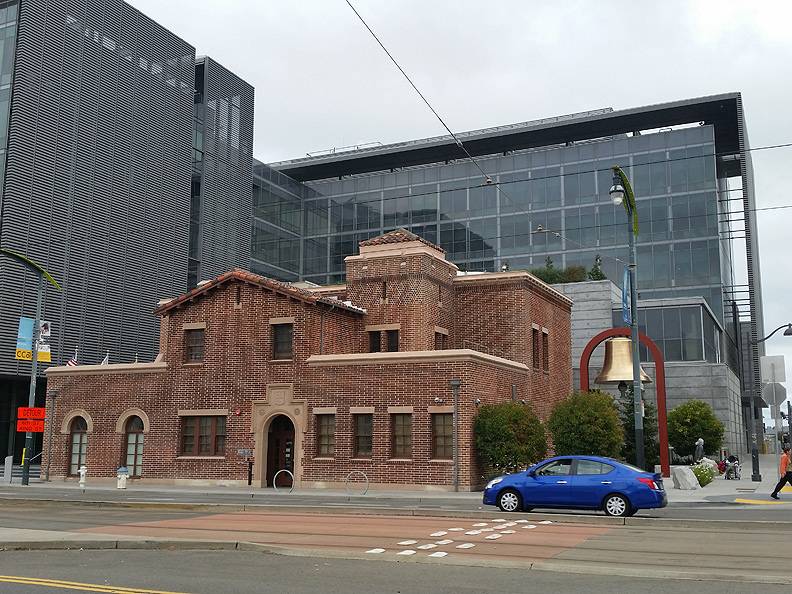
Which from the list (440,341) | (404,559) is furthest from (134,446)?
(404,559)

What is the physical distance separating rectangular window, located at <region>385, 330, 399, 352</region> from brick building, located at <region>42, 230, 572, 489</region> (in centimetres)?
5

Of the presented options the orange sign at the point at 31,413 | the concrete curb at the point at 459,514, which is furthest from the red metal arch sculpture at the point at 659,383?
the orange sign at the point at 31,413

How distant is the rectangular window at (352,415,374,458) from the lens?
32.0 m

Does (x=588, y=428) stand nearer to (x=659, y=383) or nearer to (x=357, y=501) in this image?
(x=659, y=383)

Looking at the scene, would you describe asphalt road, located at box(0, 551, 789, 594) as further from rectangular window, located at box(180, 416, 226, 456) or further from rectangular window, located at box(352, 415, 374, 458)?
rectangular window, located at box(180, 416, 226, 456)

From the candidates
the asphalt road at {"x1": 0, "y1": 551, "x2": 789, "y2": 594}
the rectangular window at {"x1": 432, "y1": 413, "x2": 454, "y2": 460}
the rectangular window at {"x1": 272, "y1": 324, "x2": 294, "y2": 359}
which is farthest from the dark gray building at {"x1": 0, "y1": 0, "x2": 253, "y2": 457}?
the asphalt road at {"x1": 0, "y1": 551, "x2": 789, "y2": 594}

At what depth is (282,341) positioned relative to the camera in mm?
34312

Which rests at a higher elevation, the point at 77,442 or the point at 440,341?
the point at 440,341

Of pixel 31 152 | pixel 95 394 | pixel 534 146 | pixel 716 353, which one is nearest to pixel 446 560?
pixel 95 394

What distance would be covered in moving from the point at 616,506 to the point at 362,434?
14.2 metres

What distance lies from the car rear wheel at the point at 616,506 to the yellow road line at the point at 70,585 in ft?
42.1

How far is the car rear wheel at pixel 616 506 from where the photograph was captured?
1938cm

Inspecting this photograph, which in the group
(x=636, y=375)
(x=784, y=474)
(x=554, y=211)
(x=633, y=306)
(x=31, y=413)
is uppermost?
(x=554, y=211)

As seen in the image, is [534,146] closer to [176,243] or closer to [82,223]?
[176,243]
